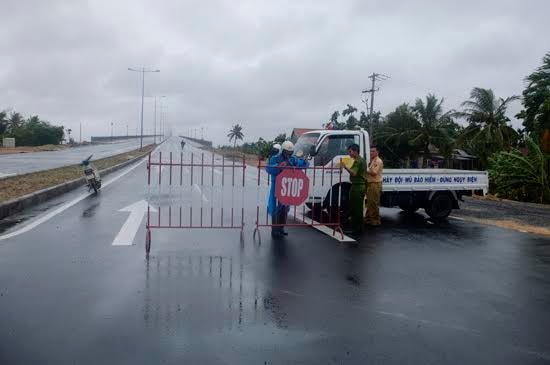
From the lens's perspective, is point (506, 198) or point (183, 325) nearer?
point (183, 325)

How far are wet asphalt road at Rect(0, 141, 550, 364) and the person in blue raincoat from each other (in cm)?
41

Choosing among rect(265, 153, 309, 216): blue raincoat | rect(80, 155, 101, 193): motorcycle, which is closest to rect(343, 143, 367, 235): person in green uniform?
rect(265, 153, 309, 216): blue raincoat

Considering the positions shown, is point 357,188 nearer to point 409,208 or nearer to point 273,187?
point 273,187

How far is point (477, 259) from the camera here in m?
7.20

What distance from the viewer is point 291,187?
831cm

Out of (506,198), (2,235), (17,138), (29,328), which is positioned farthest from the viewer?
(17,138)

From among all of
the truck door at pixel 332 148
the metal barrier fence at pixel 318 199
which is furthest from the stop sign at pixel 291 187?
the truck door at pixel 332 148

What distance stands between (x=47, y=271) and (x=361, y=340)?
3.95 m

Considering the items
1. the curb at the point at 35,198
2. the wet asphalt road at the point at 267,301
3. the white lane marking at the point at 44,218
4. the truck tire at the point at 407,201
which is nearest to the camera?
the wet asphalt road at the point at 267,301

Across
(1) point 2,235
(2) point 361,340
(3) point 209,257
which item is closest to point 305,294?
(2) point 361,340

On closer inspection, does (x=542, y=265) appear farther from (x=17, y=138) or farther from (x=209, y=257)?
(x=17, y=138)

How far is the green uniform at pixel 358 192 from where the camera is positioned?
29.5 ft

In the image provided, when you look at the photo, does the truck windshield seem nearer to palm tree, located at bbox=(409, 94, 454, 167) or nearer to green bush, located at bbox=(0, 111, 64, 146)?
palm tree, located at bbox=(409, 94, 454, 167)

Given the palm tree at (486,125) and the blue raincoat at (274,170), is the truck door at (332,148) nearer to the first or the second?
the blue raincoat at (274,170)
